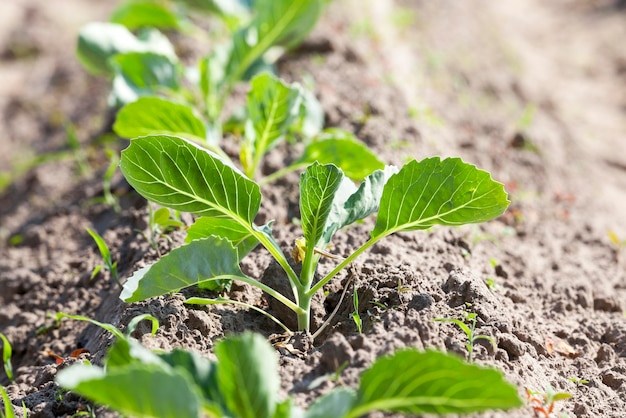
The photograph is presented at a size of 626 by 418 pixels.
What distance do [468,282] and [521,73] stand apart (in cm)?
329

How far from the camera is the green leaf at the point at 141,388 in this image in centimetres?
121

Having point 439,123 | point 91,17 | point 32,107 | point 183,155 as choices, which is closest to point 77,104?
point 32,107

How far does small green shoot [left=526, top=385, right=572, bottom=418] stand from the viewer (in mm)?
1678

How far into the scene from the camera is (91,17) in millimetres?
5500

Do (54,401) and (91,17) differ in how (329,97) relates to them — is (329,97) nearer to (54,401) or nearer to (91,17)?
(54,401)

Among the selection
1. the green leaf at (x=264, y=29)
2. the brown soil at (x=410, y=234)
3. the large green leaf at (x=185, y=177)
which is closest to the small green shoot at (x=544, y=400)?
the brown soil at (x=410, y=234)

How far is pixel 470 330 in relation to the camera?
1761mm

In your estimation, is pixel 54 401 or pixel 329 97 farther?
pixel 329 97

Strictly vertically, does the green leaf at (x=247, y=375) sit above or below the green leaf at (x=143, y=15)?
below

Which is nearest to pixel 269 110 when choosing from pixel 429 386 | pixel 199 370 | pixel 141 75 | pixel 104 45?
pixel 141 75

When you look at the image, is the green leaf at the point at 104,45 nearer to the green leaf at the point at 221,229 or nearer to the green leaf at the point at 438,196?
the green leaf at the point at 221,229

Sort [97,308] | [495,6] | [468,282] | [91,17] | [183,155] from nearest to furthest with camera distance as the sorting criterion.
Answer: [183,155] → [468,282] → [97,308] → [91,17] → [495,6]

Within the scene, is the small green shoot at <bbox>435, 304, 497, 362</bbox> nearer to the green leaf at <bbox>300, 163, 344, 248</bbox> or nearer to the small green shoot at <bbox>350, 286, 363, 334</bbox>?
the small green shoot at <bbox>350, 286, 363, 334</bbox>

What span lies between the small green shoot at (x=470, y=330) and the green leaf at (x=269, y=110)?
3.37 ft
